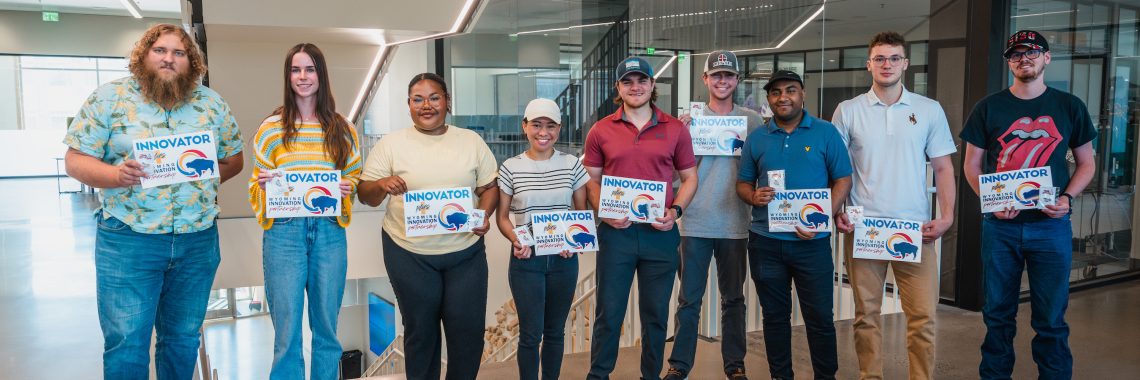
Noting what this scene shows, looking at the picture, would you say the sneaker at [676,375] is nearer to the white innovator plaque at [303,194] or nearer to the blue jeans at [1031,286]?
the blue jeans at [1031,286]

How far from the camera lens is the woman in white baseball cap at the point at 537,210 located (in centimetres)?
303

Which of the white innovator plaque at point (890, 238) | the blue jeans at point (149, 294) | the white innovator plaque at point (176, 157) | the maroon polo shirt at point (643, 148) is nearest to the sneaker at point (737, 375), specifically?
the white innovator plaque at point (890, 238)

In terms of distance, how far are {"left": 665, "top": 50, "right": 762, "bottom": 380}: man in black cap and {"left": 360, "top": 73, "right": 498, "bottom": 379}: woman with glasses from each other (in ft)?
3.01

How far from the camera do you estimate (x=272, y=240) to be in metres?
2.71

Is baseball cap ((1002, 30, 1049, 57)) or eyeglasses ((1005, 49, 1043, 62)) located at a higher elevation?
baseball cap ((1002, 30, 1049, 57))

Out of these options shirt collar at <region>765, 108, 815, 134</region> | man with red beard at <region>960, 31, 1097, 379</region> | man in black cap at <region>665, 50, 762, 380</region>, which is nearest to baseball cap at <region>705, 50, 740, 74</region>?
man in black cap at <region>665, 50, 762, 380</region>

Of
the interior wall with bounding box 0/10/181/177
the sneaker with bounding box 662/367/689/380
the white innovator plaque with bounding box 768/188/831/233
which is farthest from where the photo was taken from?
the interior wall with bounding box 0/10/181/177

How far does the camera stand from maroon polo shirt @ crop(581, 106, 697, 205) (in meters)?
3.18

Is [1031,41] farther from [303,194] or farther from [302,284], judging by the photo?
[302,284]

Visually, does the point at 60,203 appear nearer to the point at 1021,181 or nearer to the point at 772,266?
the point at 772,266

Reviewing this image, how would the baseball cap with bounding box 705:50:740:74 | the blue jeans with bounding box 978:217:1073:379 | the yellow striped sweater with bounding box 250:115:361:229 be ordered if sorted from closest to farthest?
the yellow striped sweater with bounding box 250:115:361:229 → the blue jeans with bounding box 978:217:1073:379 → the baseball cap with bounding box 705:50:740:74

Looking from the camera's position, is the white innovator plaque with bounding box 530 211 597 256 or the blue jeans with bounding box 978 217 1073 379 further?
the blue jeans with bounding box 978 217 1073 379

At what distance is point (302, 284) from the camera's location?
109 inches

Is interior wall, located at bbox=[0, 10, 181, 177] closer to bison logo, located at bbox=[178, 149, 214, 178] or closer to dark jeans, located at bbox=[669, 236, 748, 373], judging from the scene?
bison logo, located at bbox=[178, 149, 214, 178]
